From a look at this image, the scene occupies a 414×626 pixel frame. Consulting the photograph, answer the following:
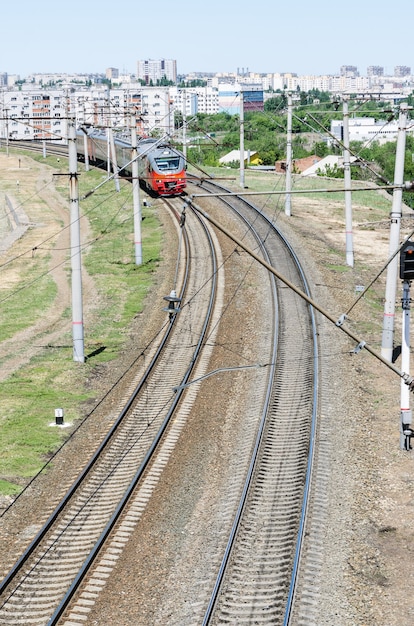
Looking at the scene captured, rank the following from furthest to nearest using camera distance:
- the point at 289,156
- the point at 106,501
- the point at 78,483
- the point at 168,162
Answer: the point at 168,162 → the point at 289,156 → the point at 78,483 → the point at 106,501

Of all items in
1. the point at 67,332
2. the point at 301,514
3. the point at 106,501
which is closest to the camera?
the point at 301,514

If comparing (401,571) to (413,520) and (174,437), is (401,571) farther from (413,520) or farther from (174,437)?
(174,437)

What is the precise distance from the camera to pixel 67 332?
32844 mm

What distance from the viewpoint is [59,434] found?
2258cm

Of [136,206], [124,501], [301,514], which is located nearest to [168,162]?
[136,206]

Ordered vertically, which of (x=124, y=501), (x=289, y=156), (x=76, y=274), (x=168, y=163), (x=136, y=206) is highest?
(x=289, y=156)

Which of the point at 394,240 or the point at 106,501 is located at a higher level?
the point at 394,240

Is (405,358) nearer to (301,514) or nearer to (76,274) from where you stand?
(301,514)

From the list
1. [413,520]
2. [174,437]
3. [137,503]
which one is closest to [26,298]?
[174,437]

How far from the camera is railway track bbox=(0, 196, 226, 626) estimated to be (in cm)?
1497

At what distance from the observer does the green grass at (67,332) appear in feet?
72.4

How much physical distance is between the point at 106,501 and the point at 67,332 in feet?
49.1

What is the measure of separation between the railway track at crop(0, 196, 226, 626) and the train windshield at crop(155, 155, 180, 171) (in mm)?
24020

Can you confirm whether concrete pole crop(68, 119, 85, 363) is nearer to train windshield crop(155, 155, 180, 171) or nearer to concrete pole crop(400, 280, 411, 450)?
concrete pole crop(400, 280, 411, 450)
